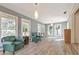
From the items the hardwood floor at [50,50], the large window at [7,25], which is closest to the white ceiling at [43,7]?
the large window at [7,25]

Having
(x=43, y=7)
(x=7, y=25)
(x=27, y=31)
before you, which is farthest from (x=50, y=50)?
(x=27, y=31)

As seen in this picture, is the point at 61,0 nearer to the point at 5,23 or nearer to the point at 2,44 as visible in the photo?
the point at 2,44

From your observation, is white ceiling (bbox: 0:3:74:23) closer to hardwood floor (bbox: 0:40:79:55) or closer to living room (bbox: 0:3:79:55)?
living room (bbox: 0:3:79:55)

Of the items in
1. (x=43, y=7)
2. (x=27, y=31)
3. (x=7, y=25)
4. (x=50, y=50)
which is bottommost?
(x=50, y=50)

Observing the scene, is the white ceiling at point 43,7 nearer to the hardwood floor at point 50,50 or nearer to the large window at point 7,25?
the large window at point 7,25

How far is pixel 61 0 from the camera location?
2.93 m

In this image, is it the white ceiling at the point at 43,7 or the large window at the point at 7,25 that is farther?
the large window at the point at 7,25

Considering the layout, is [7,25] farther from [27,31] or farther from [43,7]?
[27,31]

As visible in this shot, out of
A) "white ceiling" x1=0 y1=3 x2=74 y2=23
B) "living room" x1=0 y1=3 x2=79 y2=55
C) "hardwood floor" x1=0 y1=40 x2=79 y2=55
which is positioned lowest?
"hardwood floor" x1=0 y1=40 x2=79 y2=55

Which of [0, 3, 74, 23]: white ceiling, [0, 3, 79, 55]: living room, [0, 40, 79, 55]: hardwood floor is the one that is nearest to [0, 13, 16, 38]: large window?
[0, 3, 79, 55]: living room

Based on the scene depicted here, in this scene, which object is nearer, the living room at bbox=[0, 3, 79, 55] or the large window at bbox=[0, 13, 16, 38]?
the living room at bbox=[0, 3, 79, 55]

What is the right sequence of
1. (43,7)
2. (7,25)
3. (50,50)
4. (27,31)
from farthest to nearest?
(27,31) < (7,25) < (43,7) < (50,50)

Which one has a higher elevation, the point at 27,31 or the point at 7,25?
the point at 7,25

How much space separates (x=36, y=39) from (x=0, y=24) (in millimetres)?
4107
